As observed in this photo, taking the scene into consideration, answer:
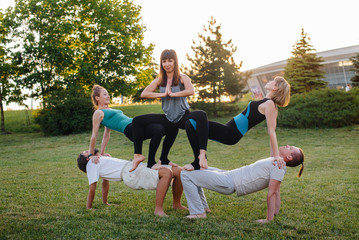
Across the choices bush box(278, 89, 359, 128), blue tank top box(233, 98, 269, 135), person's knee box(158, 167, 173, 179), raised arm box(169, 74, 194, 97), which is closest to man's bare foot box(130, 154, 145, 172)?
person's knee box(158, 167, 173, 179)

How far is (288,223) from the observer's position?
14.1 ft

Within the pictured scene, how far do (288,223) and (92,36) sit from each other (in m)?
21.8

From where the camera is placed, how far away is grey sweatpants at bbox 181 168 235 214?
445cm

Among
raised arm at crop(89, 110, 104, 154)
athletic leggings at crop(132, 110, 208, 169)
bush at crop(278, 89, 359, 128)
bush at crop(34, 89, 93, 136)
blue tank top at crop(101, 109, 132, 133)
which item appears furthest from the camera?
bush at crop(34, 89, 93, 136)

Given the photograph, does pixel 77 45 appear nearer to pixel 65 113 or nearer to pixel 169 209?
pixel 65 113

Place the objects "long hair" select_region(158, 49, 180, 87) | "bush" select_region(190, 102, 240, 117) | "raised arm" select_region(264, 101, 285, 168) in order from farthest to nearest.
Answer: "bush" select_region(190, 102, 240, 117), "long hair" select_region(158, 49, 180, 87), "raised arm" select_region(264, 101, 285, 168)

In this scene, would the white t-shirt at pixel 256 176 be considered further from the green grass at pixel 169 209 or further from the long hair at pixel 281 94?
the long hair at pixel 281 94

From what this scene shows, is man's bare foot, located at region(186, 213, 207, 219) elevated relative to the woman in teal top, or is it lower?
lower

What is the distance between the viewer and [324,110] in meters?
16.8

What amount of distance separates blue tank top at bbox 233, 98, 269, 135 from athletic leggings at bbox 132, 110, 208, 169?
610 millimetres

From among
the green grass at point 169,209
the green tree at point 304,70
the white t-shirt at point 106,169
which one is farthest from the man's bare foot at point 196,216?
the green tree at point 304,70

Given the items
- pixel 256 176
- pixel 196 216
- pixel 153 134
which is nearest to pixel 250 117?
pixel 256 176

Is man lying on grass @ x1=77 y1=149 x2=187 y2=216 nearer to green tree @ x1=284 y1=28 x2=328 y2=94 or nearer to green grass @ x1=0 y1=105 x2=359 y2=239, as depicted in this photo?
green grass @ x1=0 y1=105 x2=359 y2=239

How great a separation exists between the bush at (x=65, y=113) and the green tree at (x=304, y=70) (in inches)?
582
